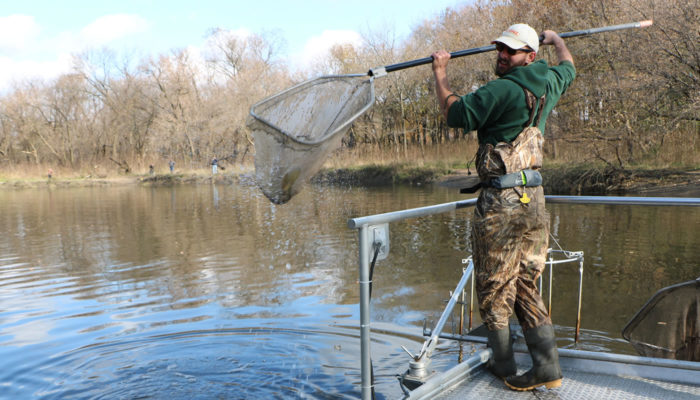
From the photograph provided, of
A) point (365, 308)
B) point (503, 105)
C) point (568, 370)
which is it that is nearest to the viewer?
point (365, 308)

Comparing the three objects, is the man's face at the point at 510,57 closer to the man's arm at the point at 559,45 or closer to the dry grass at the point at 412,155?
Answer: the man's arm at the point at 559,45

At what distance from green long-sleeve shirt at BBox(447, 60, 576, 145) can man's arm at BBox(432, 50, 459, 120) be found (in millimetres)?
57

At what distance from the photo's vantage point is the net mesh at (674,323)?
3582mm

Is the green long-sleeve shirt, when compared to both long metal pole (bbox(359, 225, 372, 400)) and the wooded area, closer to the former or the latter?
long metal pole (bbox(359, 225, 372, 400))

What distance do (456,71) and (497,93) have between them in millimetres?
30777

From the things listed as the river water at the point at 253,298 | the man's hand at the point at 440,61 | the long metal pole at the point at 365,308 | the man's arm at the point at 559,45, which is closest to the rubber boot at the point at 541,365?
the long metal pole at the point at 365,308

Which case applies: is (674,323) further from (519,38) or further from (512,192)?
(519,38)

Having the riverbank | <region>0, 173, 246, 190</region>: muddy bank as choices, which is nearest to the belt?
the riverbank

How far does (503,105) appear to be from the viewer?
10.1ft

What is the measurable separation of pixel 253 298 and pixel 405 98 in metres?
34.2

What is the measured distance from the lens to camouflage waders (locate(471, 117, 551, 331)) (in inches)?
123

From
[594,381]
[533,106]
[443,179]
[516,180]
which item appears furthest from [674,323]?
[443,179]

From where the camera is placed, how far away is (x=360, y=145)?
41.1 metres

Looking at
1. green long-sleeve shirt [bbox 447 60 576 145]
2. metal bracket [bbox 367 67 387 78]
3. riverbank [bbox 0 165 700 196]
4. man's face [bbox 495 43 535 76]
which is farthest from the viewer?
riverbank [bbox 0 165 700 196]
